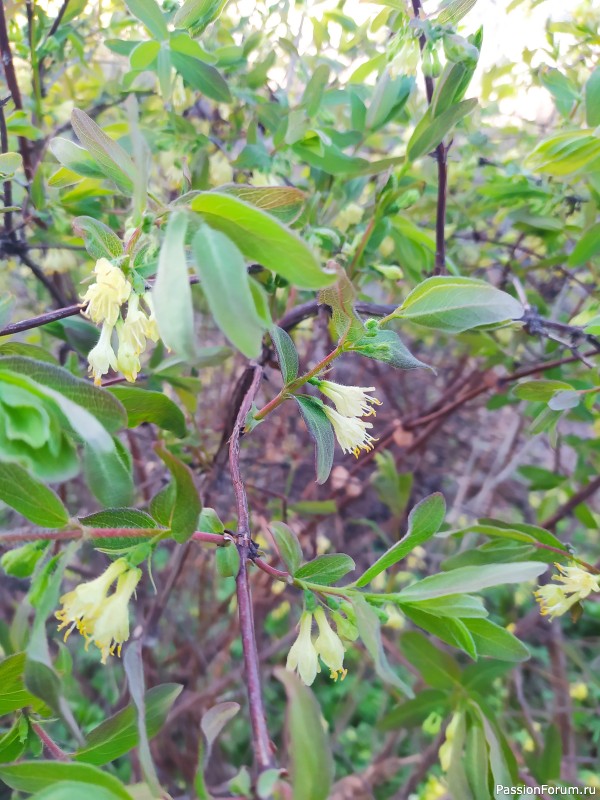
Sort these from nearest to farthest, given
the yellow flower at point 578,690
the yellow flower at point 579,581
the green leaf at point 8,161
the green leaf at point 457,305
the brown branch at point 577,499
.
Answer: the green leaf at point 457,305 < the green leaf at point 8,161 < the yellow flower at point 579,581 < the brown branch at point 577,499 < the yellow flower at point 578,690

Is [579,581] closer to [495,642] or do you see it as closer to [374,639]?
[495,642]

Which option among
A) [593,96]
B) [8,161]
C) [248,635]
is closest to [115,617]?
[248,635]

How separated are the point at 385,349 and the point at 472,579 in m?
0.25

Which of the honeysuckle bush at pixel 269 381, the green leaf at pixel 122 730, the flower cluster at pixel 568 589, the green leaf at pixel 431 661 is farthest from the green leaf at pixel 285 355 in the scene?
the green leaf at pixel 431 661

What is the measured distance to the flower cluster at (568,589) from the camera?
34.0 inches

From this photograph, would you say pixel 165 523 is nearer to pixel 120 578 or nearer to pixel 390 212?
pixel 120 578

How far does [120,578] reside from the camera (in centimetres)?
56

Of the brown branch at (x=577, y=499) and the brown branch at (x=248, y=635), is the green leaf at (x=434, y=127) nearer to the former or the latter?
the brown branch at (x=248, y=635)

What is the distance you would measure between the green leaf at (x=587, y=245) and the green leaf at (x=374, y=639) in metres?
0.81

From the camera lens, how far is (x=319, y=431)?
0.65 meters

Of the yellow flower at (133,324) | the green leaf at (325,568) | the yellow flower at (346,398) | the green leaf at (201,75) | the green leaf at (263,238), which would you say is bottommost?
the green leaf at (325,568)

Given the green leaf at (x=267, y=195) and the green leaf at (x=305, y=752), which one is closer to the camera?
the green leaf at (x=305, y=752)

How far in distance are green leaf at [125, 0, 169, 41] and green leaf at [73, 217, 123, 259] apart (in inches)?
14.7

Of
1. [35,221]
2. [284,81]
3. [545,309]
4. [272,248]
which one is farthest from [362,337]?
[284,81]
